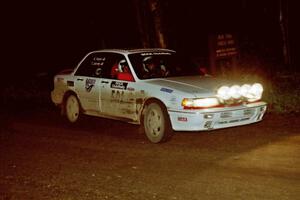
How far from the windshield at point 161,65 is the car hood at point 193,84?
0.33m

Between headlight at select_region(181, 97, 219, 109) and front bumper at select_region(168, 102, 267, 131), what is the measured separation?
0.27ft

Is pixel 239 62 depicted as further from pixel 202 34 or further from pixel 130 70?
pixel 202 34

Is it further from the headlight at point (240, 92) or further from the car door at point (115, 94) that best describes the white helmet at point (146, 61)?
the headlight at point (240, 92)

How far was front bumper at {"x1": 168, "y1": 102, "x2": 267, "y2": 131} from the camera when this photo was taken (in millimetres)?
8703

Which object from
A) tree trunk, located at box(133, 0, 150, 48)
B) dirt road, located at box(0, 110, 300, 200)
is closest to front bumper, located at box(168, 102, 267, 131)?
dirt road, located at box(0, 110, 300, 200)

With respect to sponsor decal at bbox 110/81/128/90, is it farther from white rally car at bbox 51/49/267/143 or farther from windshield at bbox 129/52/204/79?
windshield at bbox 129/52/204/79

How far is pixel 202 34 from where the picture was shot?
26062mm

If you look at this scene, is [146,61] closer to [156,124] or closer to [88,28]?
[156,124]

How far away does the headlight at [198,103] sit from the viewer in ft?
28.7

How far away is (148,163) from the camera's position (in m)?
7.94

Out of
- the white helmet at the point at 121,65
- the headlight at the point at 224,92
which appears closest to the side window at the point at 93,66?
the white helmet at the point at 121,65

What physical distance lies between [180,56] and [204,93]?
2052mm

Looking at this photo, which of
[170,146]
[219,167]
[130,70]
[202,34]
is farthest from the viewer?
[202,34]

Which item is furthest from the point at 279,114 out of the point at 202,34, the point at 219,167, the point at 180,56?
the point at 202,34
